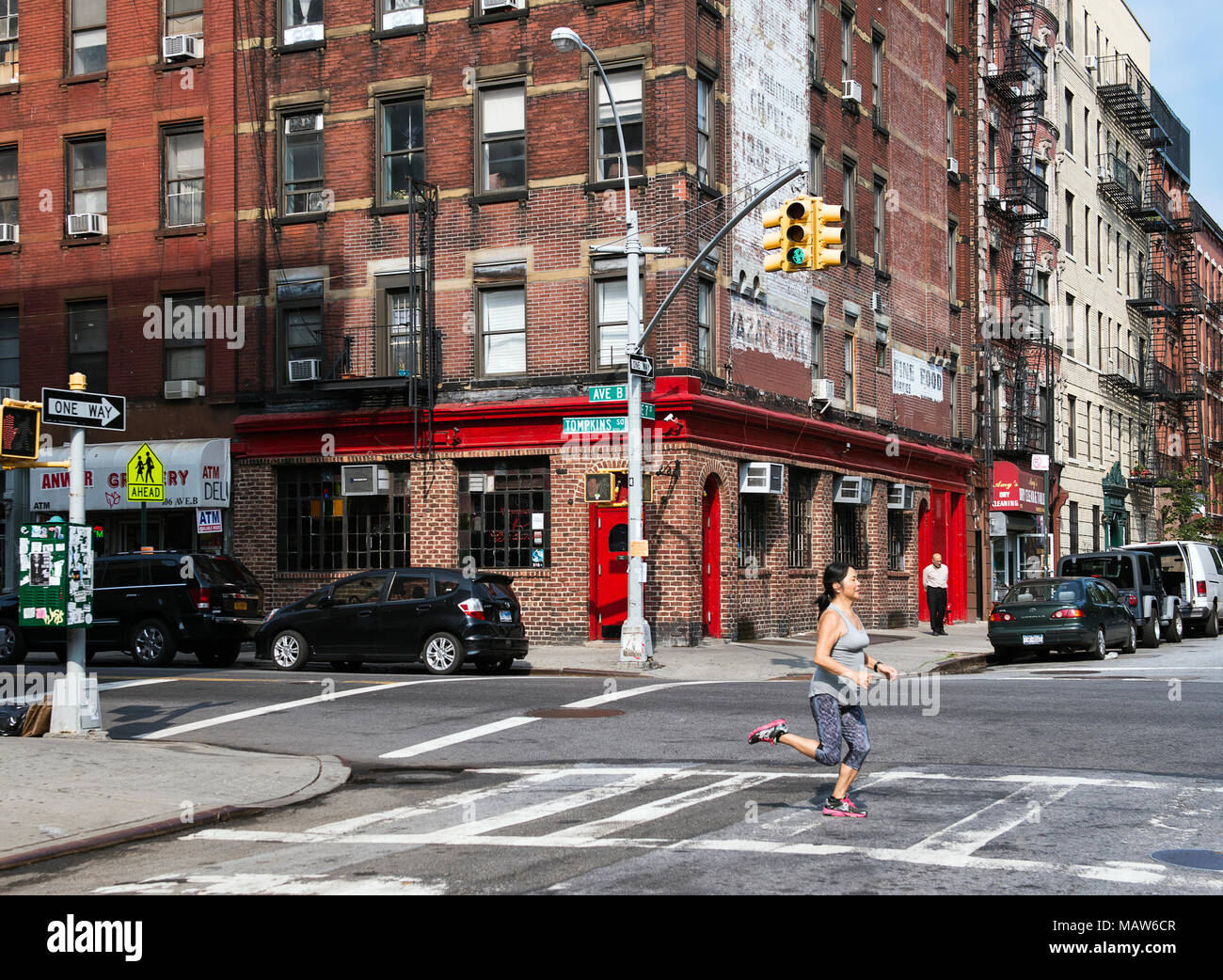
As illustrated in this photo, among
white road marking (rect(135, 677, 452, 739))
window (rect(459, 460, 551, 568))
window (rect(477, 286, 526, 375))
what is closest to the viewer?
white road marking (rect(135, 677, 452, 739))

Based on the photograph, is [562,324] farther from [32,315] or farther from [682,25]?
[32,315]

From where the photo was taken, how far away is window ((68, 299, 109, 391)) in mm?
30703

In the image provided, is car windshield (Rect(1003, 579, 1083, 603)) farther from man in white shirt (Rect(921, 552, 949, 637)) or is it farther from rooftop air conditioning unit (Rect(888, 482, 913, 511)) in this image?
rooftop air conditioning unit (Rect(888, 482, 913, 511))

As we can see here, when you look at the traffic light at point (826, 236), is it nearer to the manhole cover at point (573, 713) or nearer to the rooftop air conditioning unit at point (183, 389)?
the manhole cover at point (573, 713)

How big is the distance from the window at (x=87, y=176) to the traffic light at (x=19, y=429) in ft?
64.2

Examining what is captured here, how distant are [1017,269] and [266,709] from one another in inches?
1354

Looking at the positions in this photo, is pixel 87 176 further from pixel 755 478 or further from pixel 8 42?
pixel 755 478

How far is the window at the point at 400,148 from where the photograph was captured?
27.8m

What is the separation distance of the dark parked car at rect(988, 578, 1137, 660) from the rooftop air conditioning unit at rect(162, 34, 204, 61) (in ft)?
67.2

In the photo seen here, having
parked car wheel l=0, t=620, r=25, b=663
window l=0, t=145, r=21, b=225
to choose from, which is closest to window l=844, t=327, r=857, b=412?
parked car wheel l=0, t=620, r=25, b=663

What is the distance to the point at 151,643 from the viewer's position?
22.3 meters

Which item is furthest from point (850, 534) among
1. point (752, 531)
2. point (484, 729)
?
point (484, 729)

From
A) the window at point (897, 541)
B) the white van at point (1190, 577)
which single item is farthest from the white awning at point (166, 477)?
the white van at point (1190, 577)
